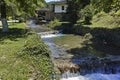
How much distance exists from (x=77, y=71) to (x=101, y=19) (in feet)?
58.7

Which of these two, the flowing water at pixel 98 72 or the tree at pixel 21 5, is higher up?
the tree at pixel 21 5

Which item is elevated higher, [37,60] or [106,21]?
[37,60]

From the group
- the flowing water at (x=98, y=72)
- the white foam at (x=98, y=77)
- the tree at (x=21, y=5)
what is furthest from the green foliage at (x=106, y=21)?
the white foam at (x=98, y=77)

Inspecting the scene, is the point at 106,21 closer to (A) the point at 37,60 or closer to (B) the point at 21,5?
(B) the point at 21,5

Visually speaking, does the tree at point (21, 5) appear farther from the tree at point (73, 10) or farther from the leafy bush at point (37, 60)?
the tree at point (73, 10)

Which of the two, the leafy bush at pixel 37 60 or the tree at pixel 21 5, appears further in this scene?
the tree at pixel 21 5

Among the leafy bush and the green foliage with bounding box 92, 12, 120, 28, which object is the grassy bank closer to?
the leafy bush

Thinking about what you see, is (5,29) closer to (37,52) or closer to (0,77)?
(37,52)

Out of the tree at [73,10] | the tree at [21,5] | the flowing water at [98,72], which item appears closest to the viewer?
the flowing water at [98,72]

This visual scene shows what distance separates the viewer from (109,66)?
16500 millimetres

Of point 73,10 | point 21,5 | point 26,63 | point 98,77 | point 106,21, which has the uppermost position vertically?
point 21,5

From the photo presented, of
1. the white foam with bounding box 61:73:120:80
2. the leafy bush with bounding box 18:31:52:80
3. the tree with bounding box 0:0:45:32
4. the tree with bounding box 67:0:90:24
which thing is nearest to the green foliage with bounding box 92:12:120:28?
the tree with bounding box 67:0:90:24

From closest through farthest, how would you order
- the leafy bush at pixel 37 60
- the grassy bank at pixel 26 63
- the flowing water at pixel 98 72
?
the grassy bank at pixel 26 63 < the leafy bush at pixel 37 60 < the flowing water at pixel 98 72

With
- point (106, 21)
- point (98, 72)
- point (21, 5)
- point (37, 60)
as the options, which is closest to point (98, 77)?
point (98, 72)
